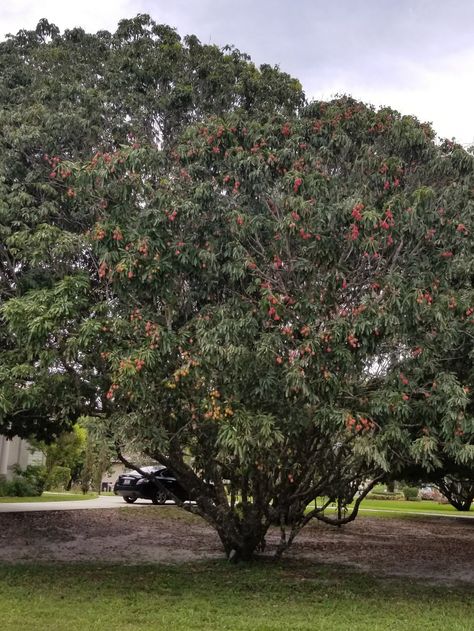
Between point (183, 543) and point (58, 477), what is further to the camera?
point (58, 477)

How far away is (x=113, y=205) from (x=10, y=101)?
12.7ft

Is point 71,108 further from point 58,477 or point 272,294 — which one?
point 58,477

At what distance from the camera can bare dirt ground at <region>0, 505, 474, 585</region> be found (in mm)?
13711

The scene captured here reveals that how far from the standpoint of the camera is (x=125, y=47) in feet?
38.0

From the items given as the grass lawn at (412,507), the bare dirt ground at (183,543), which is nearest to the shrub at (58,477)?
the bare dirt ground at (183,543)

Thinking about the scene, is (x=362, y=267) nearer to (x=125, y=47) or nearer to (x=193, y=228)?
(x=193, y=228)

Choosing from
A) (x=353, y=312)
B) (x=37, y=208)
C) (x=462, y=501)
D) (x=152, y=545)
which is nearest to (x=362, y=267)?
(x=353, y=312)

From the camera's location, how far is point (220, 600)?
31.4ft

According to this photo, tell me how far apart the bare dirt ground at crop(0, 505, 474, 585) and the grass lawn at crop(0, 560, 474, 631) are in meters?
1.38

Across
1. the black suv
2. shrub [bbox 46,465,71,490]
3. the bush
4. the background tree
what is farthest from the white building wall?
the bush

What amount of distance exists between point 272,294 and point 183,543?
31.2ft

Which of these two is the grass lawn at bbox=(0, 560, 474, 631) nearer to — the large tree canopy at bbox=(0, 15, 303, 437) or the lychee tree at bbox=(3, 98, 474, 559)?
the lychee tree at bbox=(3, 98, 474, 559)

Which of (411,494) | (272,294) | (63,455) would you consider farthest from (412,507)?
(272,294)

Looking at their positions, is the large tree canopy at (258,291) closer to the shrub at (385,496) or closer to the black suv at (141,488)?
the black suv at (141,488)
